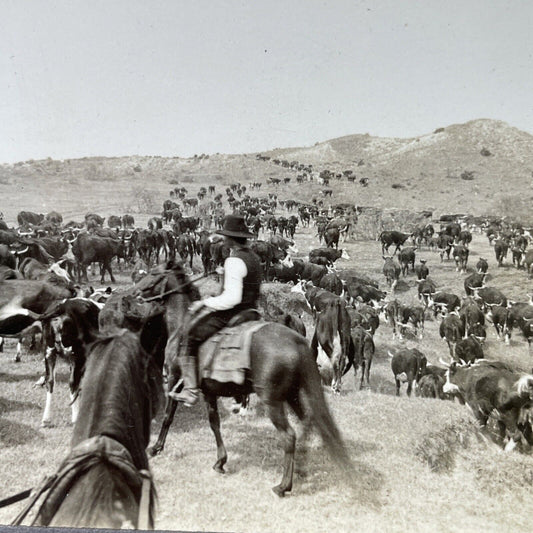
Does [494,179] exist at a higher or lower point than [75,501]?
higher

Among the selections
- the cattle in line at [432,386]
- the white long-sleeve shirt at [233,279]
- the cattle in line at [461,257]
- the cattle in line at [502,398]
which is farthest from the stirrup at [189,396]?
the cattle in line at [461,257]

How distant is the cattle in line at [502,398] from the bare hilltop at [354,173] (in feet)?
22.2

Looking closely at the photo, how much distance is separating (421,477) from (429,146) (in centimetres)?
1811

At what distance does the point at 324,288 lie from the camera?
54.9 feet

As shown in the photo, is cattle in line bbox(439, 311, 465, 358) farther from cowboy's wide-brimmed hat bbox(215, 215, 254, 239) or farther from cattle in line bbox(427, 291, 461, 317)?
cowboy's wide-brimmed hat bbox(215, 215, 254, 239)

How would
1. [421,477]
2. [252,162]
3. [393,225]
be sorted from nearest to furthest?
1. [421,477]
2. [393,225]
3. [252,162]

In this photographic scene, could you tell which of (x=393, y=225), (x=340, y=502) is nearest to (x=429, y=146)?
(x=393, y=225)

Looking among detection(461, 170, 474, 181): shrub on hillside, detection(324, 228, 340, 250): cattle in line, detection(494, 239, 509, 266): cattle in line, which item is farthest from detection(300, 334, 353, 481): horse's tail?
detection(324, 228, 340, 250): cattle in line

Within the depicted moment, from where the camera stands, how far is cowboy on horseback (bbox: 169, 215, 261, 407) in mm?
4773

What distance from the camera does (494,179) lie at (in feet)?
54.0

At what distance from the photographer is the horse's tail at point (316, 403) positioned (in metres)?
4.59

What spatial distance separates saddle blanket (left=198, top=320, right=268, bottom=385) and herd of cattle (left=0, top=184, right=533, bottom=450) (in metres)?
0.86

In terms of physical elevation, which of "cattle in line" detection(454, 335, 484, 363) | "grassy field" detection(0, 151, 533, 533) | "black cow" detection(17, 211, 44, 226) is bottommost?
"cattle in line" detection(454, 335, 484, 363)

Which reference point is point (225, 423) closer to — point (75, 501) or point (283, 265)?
point (75, 501)
